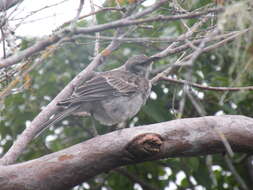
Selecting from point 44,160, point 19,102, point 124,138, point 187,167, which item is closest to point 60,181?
point 44,160

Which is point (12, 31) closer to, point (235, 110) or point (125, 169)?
point (125, 169)

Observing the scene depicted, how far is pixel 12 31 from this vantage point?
175 inches

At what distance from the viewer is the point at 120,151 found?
3850mm

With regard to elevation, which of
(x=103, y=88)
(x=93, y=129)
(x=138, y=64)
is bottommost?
(x=93, y=129)

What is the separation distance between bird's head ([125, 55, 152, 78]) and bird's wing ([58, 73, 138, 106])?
0.57 feet

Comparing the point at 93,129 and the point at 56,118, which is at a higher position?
the point at 56,118

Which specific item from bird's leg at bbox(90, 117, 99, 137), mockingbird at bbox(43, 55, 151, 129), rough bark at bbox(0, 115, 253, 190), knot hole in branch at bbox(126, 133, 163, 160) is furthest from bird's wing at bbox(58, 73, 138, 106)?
knot hole in branch at bbox(126, 133, 163, 160)

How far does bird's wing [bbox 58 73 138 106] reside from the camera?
498 centimetres

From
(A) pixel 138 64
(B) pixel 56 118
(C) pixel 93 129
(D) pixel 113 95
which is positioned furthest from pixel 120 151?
(A) pixel 138 64

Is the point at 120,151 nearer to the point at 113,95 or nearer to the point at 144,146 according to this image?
the point at 144,146

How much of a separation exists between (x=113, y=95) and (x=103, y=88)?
0.47ft

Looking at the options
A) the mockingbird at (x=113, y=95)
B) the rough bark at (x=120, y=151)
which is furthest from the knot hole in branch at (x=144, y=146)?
the mockingbird at (x=113, y=95)

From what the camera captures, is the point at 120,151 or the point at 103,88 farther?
the point at 103,88

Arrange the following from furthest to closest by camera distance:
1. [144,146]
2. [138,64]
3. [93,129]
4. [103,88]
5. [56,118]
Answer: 1. [138,64]
2. [103,88]
3. [93,129]
4. [56,118]
5. [144,146]
